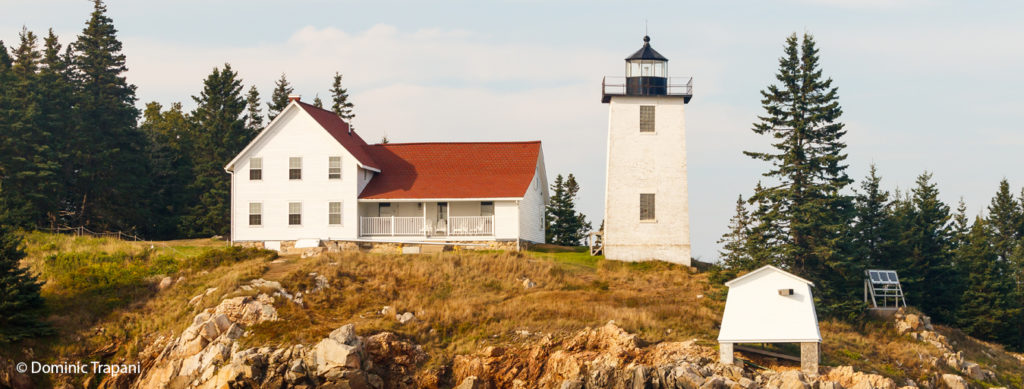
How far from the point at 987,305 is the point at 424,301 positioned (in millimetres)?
26684

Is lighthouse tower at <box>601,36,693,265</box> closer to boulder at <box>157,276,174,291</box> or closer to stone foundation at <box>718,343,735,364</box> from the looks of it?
stone foundation at <box>718,343,735,364</box>

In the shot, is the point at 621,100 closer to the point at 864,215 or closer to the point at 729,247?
the point at 729,247

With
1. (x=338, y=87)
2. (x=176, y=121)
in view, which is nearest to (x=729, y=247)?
(x=338, y=87)

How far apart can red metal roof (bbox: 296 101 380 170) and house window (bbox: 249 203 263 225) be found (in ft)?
15.0

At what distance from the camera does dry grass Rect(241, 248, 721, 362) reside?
96.8 ft

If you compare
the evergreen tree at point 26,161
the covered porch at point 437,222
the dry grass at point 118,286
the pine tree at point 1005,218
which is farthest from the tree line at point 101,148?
the pine tree at point 1005,218

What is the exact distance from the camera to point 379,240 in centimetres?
4116

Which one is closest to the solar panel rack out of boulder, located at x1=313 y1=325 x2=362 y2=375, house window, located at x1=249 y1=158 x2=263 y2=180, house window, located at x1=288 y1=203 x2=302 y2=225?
boulder, located at x1=313 y1=325 x2=362 y2=375

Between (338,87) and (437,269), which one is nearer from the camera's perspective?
(437,269)

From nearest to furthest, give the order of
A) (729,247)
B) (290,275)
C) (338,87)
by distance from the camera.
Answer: (290,275) < (729,247) < (338,87)

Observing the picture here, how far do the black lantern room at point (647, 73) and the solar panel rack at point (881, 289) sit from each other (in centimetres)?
1168

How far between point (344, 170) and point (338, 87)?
69.7ft

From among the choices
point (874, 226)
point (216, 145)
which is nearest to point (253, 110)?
point (216, 145)

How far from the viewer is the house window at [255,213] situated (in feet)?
136
